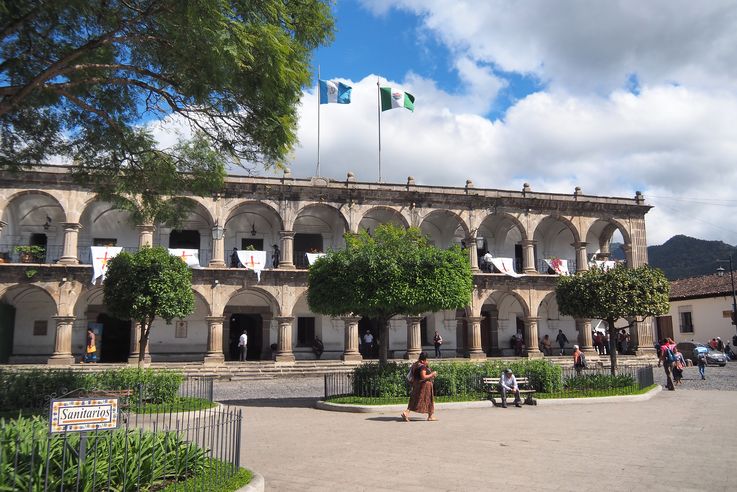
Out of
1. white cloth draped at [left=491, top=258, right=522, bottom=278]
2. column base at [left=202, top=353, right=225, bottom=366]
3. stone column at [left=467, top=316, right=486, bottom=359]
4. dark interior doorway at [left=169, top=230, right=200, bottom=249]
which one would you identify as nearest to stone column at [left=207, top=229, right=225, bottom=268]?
dark interior doorway at [left=169, top=230, right=200, bottom=249]

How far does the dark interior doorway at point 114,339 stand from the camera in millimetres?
23141

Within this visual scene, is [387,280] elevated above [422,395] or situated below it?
above

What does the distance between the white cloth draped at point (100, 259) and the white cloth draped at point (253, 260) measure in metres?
4.42

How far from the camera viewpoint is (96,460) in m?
4.34

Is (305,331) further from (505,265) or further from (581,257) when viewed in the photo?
(581,257)

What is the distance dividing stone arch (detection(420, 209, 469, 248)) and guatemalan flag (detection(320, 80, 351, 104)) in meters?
6.56

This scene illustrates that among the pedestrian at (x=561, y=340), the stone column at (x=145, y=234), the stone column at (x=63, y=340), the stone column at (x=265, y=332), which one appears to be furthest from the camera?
the pedestrian at (x=561, y=340)

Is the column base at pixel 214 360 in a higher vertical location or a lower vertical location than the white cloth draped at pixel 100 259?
lower

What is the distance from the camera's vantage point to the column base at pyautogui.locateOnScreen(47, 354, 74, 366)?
2050 cm

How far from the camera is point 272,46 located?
743 centimetres

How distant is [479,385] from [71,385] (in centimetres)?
872

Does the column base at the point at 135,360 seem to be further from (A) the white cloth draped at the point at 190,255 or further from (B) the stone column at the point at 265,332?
(B) the stone column at the point at 265,332

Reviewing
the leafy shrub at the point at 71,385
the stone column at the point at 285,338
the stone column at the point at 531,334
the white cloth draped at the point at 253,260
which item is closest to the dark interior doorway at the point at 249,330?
the stone column at the point at 285,338

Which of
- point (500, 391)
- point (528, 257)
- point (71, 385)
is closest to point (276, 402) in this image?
point (71, 385)
